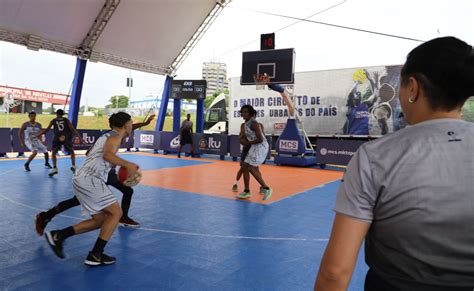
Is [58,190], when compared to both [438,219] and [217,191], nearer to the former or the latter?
[217,191]

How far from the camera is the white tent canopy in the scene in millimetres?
12359

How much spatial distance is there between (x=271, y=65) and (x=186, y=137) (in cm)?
576

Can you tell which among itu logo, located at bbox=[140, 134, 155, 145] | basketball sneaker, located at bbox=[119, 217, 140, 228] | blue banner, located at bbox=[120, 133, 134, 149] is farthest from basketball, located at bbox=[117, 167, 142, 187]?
blue banner, located at bbox=[120, 133, 134, 149]

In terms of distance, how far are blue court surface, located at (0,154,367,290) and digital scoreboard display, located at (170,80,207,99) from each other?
10.3 m

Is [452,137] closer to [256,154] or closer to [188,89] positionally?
[256,154]

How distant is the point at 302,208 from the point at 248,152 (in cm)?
158

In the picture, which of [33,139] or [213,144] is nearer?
[33,139]

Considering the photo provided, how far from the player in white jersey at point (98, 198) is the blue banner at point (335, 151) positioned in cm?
1021

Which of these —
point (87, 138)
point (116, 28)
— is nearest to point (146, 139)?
point (87, 138)

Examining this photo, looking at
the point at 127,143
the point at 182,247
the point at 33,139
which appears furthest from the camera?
the point at 127,143

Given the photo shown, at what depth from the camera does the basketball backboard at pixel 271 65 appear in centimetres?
1165

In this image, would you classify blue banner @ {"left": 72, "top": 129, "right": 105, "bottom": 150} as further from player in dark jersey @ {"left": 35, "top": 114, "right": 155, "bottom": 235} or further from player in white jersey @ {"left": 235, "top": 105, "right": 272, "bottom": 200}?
player in dark jersey @ {"left": 35, "top": 114, "right": 155, "bottom": 235}

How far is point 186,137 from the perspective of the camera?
15.6 metres

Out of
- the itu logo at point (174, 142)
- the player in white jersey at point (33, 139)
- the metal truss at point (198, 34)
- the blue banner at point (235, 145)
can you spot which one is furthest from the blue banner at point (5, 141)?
the blue banner at point (235, 145)
